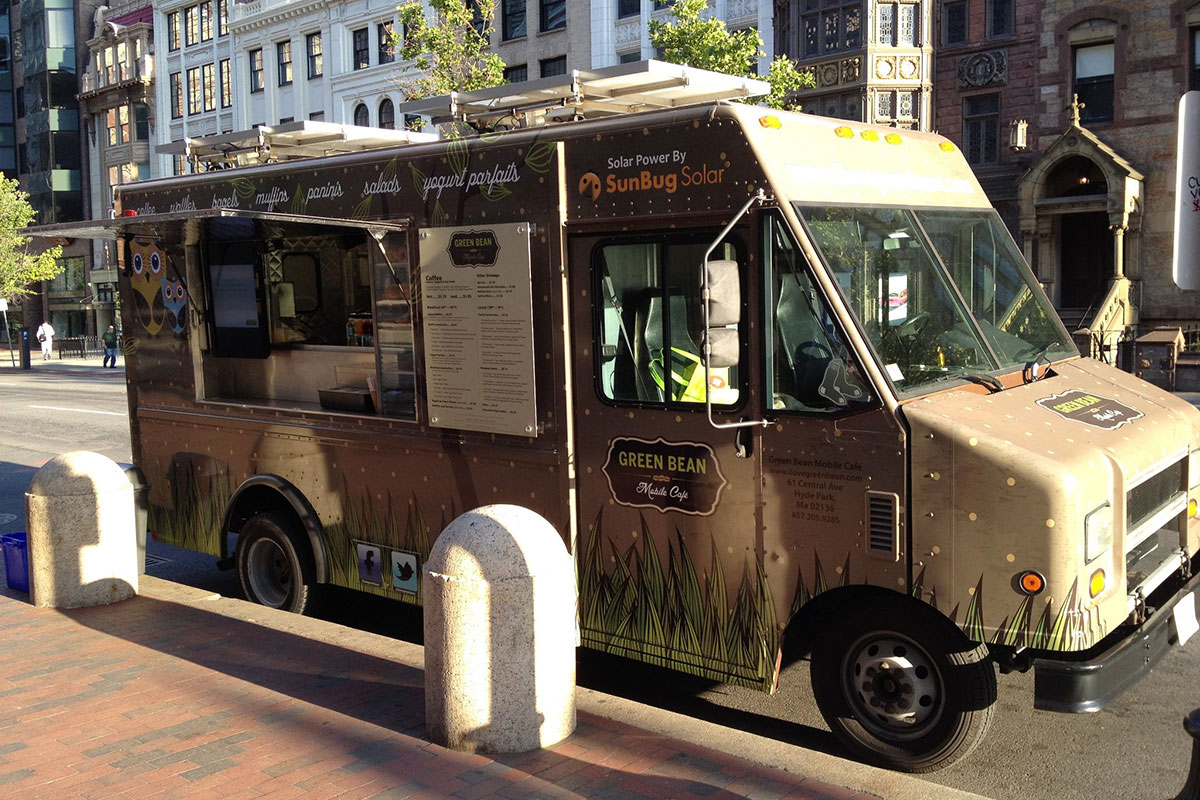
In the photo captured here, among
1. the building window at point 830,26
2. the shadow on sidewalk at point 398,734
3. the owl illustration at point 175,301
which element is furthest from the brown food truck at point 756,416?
the building window at point 830,26

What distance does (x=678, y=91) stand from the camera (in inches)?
255

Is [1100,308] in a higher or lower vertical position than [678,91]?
lower

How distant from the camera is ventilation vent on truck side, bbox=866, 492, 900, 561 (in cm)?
495

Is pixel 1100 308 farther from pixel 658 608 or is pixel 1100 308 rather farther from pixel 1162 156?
pixel 658 608

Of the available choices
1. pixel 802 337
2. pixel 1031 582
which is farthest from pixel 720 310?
pixel 1031 582

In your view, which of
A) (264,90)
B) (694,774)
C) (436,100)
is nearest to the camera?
(694,774)

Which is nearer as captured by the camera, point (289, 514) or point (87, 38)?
point (289, 514)

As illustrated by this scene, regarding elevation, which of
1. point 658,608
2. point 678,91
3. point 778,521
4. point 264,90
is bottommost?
point 658,608

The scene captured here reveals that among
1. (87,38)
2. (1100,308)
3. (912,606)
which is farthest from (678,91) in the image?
(87,38)

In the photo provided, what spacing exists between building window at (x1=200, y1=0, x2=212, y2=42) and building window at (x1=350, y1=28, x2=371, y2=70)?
12.2m

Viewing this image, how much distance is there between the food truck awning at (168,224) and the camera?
6.50 m

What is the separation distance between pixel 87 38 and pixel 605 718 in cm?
7021

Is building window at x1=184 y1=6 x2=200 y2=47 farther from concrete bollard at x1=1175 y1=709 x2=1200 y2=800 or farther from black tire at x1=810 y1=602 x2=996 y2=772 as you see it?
concrete bollard at x1=1175 y1=709 x2=1200 y2=800

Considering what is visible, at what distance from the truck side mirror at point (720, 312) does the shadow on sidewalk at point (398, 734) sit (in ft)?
5.42
